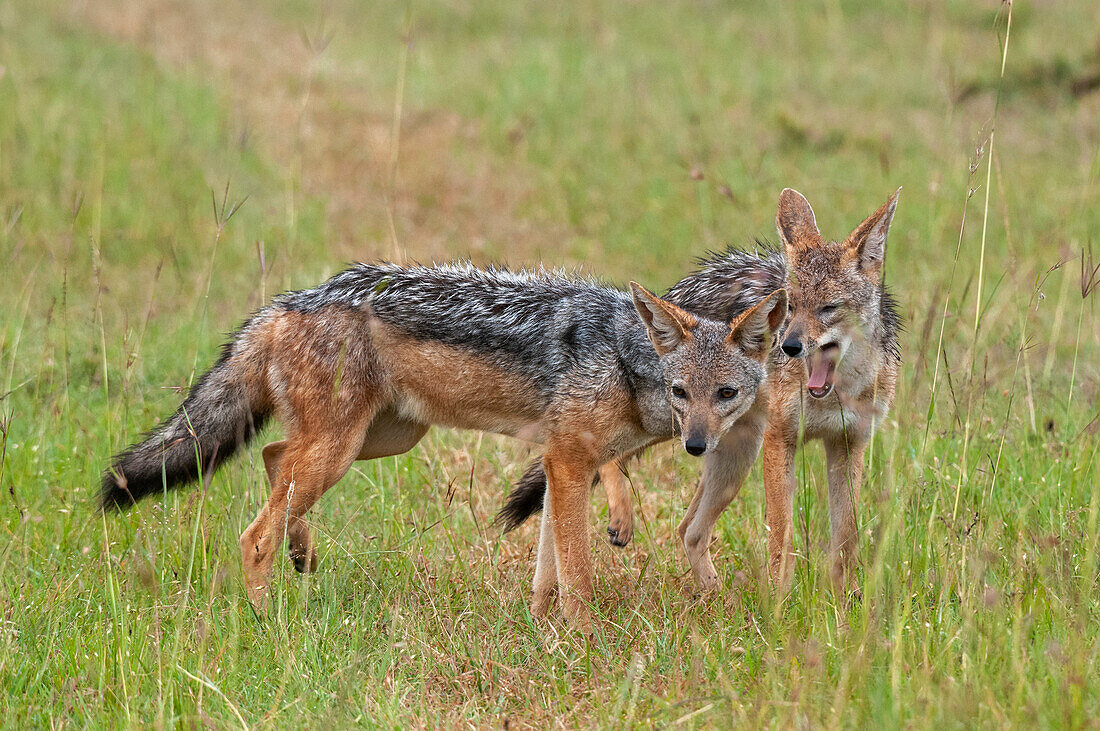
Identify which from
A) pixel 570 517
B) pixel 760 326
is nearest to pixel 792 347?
pixel 760 326

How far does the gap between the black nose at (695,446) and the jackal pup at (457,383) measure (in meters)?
0.22

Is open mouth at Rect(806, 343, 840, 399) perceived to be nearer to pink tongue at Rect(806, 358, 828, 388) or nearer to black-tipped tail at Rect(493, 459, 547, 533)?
pink tongue at Rect(806, 358, 828, 388)

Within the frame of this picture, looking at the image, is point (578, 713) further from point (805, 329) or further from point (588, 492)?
point (805, 329)

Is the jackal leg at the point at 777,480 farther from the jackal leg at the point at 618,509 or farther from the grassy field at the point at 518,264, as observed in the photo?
the jackal leg at the point at 618,509

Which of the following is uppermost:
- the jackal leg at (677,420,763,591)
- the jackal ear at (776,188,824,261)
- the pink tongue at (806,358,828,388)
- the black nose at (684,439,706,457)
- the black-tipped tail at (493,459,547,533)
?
the jackal ear at (776,188,824,261)

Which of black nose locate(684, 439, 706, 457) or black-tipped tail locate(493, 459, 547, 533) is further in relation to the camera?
black-tipped tail locate(493, 459, 547, 533)

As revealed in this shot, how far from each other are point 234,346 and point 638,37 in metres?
13.1

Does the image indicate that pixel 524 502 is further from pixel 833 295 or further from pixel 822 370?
pixel 833 295

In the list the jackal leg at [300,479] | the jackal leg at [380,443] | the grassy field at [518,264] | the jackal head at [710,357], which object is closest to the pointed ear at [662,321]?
the jackal head at [710,357]

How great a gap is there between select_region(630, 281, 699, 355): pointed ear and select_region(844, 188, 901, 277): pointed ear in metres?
0.76

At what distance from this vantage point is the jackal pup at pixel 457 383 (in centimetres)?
480

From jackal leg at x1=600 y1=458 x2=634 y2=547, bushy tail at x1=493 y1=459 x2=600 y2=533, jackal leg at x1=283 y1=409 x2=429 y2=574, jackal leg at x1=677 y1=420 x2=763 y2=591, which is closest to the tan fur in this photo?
jackal leg at x1=677 y1=420 x2=763 y2=591

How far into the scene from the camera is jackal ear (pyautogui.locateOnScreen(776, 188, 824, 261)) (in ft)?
16.9

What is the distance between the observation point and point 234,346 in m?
5.24
